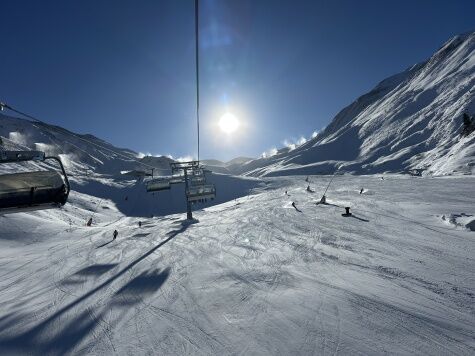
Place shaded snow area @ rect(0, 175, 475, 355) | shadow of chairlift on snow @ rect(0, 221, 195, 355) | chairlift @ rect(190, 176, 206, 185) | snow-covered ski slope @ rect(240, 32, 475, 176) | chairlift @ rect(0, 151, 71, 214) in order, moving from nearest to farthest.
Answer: shaded snow area @ rect(0, 175, 475, 355)
shadow of chairlift on snow @ rect(0, 221, 195, 355)
chairlift @ rect(0, 151, 71, 214)
chairlift @ rect(190, 176, 206, 185)
snow-covered ski slope @ rect(240, 32, 475, 176)

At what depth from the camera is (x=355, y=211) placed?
1794cm

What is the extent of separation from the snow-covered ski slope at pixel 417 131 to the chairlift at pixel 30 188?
38.5 meters

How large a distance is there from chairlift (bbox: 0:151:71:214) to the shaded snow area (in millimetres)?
2625

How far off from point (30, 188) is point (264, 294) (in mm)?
6995

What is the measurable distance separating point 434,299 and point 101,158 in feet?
629

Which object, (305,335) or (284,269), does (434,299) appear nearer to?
(305,335)

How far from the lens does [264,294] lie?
24.2 ft

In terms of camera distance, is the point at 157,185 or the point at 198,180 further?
the point at 157,185

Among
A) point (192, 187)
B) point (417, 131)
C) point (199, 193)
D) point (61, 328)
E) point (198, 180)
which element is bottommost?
point (61, 328)

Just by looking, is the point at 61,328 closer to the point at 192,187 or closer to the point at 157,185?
the point at 192,187

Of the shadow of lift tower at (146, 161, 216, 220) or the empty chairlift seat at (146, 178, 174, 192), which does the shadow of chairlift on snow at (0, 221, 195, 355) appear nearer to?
the shadow of lift tower at (146, 161, 216, 220)

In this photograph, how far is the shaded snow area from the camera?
548 centimetres

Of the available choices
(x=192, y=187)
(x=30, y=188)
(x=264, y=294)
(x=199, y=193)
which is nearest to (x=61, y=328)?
(x=30, y=188)

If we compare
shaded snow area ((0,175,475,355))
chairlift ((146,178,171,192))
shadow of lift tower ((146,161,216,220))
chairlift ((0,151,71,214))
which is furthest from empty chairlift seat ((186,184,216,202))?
chairlift ((0,151,71,214))
